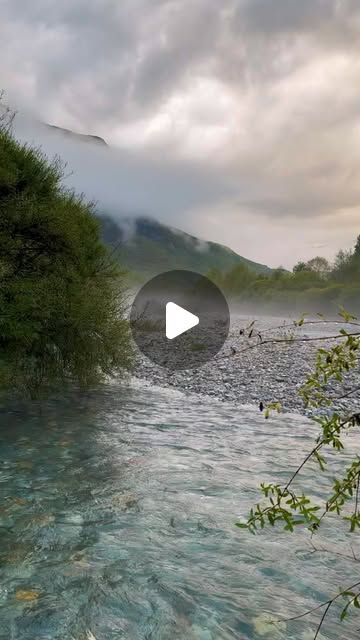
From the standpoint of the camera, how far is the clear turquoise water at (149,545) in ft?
22.7

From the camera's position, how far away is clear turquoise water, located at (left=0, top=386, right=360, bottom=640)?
6.91 m

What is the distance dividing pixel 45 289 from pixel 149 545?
12.0 metres

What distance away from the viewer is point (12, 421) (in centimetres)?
1914

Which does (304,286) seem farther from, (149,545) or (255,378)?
(149,545)

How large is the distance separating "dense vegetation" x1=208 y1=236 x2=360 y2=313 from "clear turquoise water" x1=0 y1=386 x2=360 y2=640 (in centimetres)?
10227

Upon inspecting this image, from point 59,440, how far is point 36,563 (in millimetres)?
8540

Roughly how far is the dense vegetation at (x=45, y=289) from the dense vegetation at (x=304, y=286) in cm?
9614

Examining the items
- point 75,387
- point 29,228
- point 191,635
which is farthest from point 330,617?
point 75,387

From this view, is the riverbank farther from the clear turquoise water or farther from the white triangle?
the clear turquoise water
